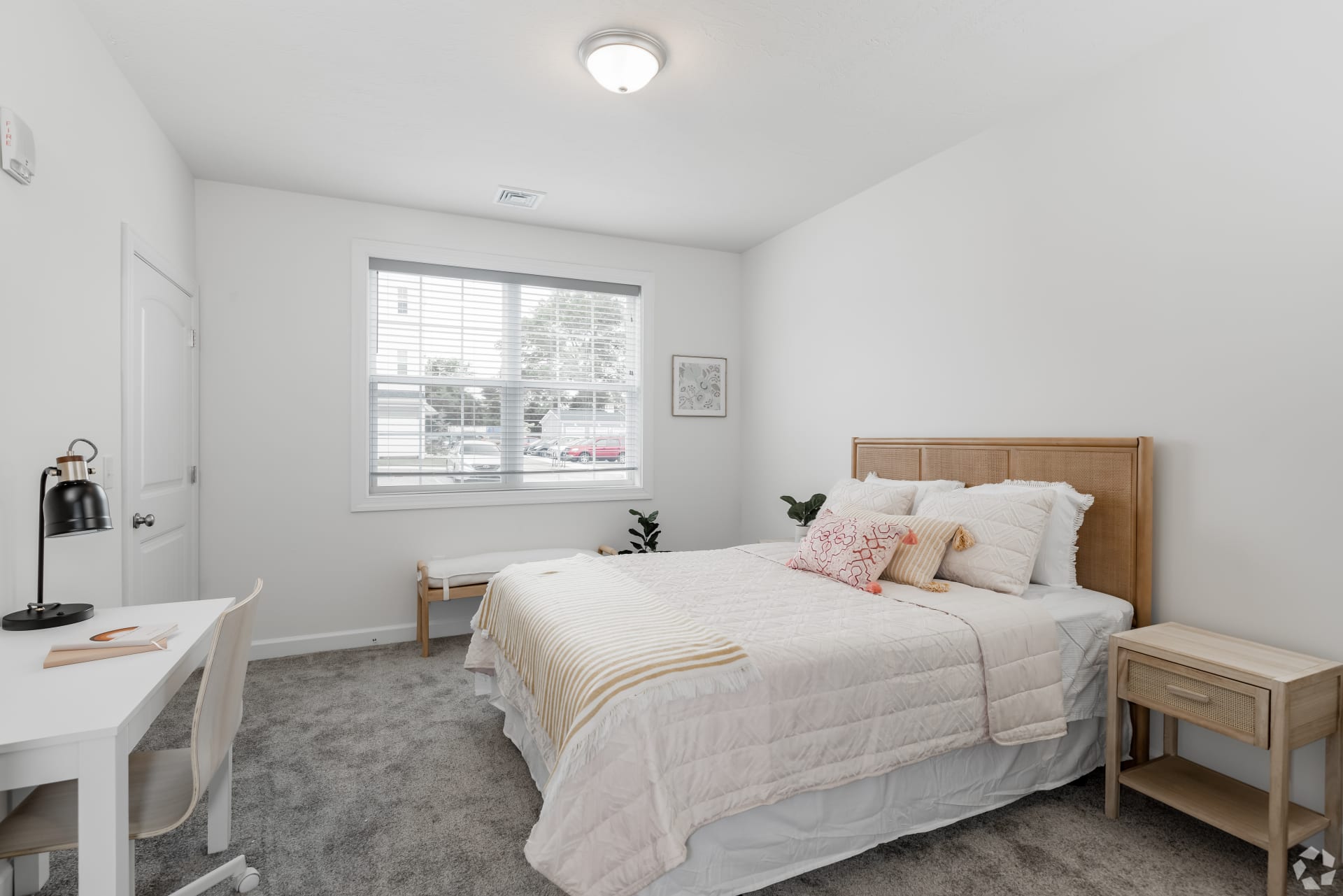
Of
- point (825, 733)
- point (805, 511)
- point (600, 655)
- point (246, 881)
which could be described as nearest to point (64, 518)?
point (246, 881)

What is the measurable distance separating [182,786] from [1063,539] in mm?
2883

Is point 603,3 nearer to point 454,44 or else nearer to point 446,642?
point 454,44

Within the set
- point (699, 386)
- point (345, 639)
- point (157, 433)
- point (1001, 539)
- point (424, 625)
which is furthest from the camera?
point (699, 386)

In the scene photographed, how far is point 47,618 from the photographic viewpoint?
69.1 inches

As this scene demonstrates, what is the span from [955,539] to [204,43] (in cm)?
336

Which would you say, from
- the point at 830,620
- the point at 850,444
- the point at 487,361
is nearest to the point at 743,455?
the point at 850,444

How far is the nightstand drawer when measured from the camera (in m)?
1.79

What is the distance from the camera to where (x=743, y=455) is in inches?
198

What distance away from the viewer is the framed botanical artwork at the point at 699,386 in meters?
4.83

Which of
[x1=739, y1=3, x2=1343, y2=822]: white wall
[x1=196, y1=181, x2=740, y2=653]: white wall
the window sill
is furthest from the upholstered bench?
[x1=739, y1=3, x2=1343, y2=822]: white wall

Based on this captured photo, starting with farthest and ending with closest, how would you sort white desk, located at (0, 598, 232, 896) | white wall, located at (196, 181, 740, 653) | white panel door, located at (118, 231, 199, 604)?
white wall, located at (196, 181, 740, 653) < white panel door, located at (118, 231, 199, 604) < white desk, located at (0, 598, 232, 896)

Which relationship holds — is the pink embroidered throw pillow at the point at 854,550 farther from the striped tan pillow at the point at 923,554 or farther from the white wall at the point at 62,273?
the white wall at the point at 62,273

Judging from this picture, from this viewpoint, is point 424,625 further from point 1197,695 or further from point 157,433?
point 1197,695

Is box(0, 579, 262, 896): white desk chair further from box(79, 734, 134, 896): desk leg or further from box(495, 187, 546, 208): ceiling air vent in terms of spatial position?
box(495, 187, 546, 208): ceiling air vent
